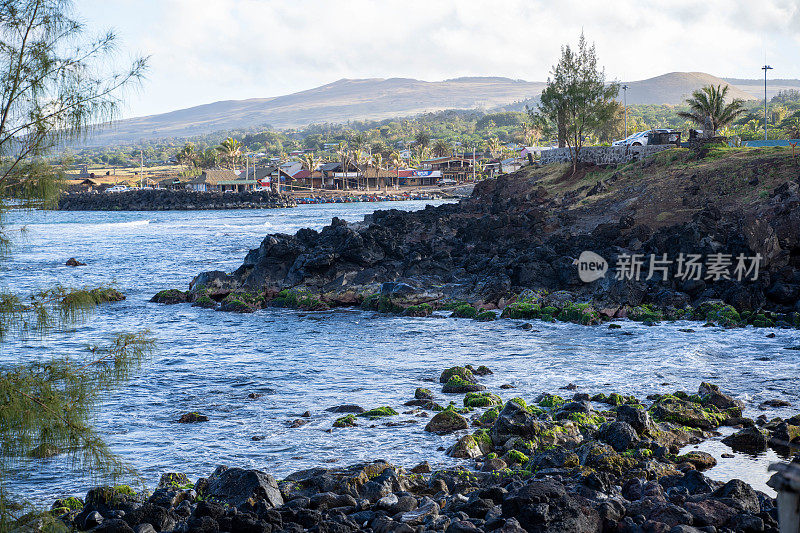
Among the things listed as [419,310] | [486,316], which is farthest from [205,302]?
[486,316]

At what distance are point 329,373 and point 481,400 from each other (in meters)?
6.29

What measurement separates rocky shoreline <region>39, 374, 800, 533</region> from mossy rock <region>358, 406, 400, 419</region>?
37cm

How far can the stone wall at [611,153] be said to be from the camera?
5434cm

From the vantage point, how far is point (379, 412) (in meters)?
17.2

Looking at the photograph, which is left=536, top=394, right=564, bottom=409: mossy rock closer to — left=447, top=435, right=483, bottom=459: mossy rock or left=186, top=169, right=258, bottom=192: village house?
left=447, top=435, right=483, bottom=459: mossy rock

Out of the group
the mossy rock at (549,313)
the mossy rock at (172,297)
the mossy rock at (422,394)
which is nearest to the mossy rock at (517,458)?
the mossy rock at (422,394)

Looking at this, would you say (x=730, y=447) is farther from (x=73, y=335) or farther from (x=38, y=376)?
(x=73, y=335)

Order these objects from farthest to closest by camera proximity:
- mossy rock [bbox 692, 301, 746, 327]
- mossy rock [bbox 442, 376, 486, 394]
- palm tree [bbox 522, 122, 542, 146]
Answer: palm tree [bbox 522, 122, 542, 146] → mossy rock [bbox 692, 301, 746, 327] → mossy rock [bbox 442, 376, 486, 394]

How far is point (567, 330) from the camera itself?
27.0 m

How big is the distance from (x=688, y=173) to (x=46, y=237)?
73.7 m

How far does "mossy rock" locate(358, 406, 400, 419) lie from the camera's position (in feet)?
56.0

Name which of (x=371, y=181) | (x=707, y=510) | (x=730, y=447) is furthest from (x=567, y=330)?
(x=371, y=181)

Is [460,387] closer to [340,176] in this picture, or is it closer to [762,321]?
[762,321]

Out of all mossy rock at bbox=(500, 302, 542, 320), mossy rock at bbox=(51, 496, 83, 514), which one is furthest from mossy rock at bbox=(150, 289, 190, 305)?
mossy rock at bbox=(51, 496, 83, 514)
